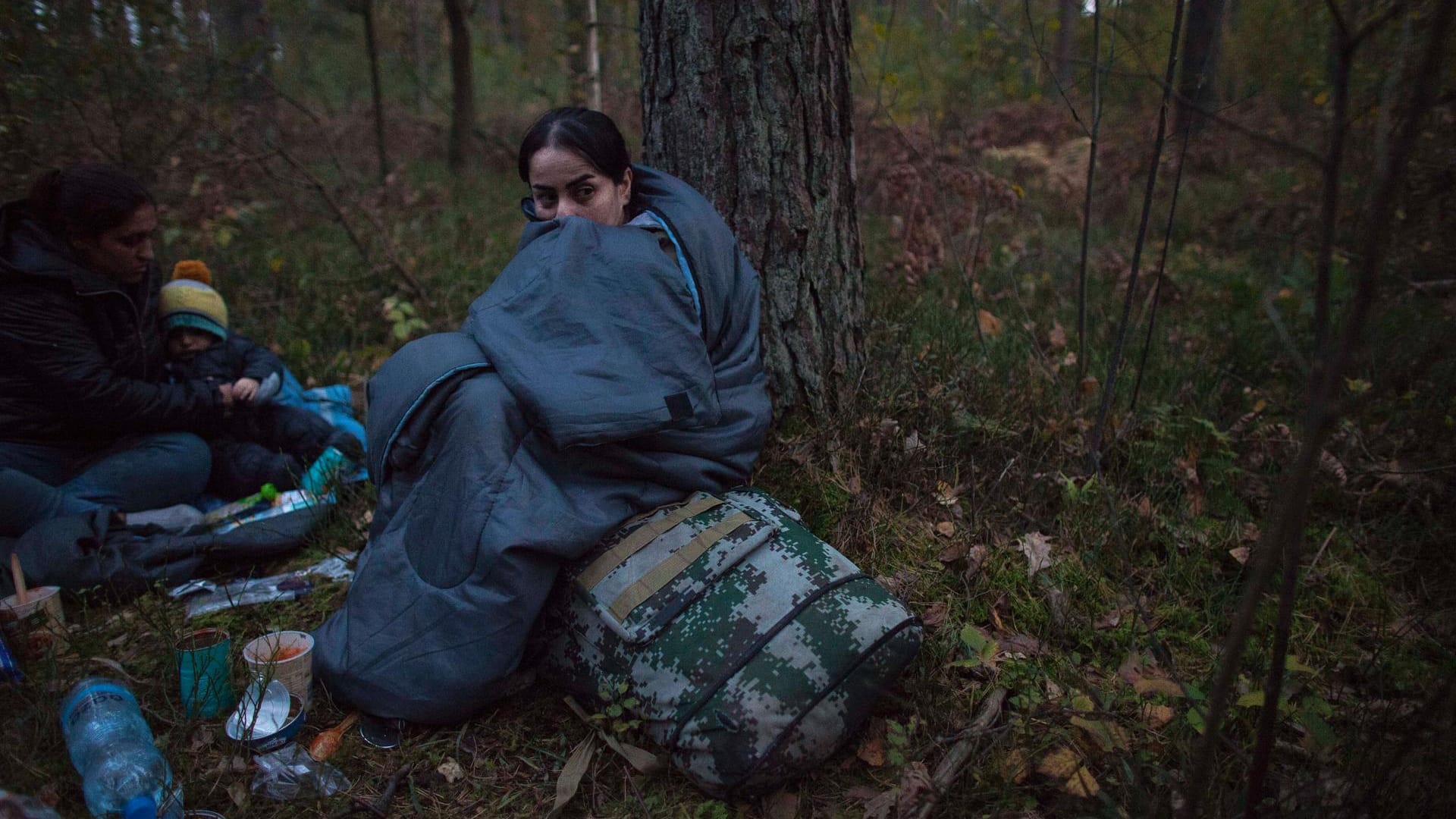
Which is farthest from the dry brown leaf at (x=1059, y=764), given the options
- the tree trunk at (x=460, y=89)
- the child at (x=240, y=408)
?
the tree trunk at (x=460, y=89)

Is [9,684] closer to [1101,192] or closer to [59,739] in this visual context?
[59,739]

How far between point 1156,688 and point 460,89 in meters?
7.83

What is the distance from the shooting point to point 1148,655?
2355 millimetres

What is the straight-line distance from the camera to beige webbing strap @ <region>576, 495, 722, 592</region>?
2166 mm

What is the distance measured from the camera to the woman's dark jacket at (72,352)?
294cm

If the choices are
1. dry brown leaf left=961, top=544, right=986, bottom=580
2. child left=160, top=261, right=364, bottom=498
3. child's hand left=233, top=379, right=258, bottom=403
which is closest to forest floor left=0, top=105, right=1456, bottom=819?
dry brown leaf left=961, top=544, right=986, bottom=580

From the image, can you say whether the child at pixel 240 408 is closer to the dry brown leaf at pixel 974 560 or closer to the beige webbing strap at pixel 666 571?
the beige webbing strap at pixel 666 571

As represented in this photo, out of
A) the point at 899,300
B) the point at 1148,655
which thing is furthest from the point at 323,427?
the point at 1148,655

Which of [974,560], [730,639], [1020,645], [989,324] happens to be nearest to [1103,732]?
[1020,645]

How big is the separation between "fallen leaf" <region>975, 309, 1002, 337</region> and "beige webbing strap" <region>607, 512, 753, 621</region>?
2260mm

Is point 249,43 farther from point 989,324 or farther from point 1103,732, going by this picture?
point 1103,732

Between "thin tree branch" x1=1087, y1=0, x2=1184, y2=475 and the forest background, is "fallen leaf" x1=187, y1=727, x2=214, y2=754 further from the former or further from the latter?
"thin tree branch" x1=1087, y1=0, x2=1184, y2=475

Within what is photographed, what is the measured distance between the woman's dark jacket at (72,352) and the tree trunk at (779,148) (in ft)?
6.89

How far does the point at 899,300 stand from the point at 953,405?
0.88 metres
